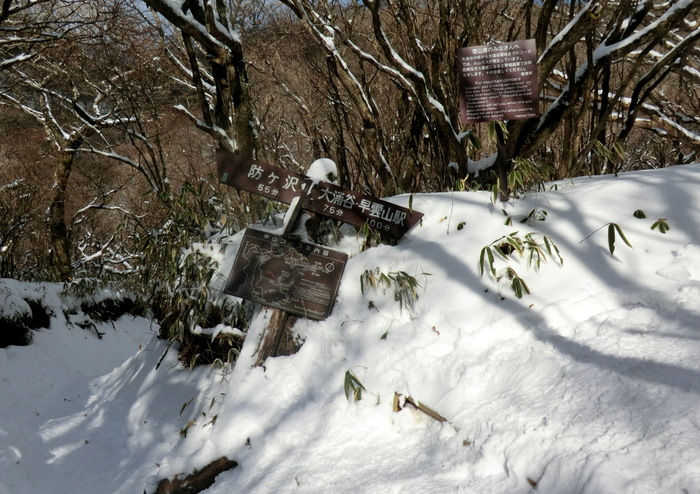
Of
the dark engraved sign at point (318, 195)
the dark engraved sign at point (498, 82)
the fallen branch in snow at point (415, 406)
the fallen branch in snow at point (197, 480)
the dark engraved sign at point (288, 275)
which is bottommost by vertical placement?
the fallen branch in snow at point (197, 480)

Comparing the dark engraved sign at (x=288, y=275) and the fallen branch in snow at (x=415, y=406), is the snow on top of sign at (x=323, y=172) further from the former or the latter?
the fallen branch in snow at (x=415, y=406)

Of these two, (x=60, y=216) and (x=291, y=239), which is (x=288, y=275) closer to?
(x=291, y=239)

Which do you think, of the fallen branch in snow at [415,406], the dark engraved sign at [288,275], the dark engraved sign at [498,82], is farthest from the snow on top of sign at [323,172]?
the fallen branch in snow at [415,406]

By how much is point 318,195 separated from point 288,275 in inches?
24.2

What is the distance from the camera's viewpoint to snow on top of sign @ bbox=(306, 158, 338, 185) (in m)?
3.67

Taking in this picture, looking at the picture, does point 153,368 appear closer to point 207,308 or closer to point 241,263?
point 207,308

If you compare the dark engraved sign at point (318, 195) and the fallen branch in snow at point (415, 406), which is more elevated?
the dark engraved sign at point (318, 195)

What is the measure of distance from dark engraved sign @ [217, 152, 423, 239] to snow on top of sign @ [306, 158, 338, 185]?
44 mm

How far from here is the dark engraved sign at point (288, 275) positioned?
353 centimetres

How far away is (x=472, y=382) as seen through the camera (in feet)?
8.45

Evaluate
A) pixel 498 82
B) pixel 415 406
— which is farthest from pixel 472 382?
pixel 498 82

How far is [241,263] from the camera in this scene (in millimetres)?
3658

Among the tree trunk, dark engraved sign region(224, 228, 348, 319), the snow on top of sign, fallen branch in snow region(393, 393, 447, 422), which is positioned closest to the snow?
fallen branch in snow region(393, 393, 447, 422)

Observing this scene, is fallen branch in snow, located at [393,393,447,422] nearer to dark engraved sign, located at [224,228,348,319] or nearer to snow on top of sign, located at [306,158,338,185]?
dark engraved sign, located at [224,228,348,319]
